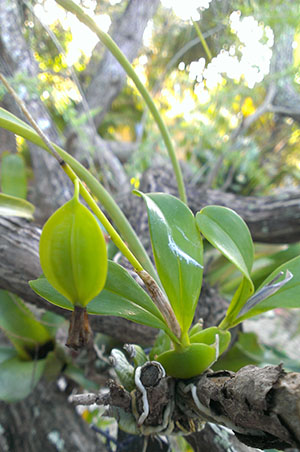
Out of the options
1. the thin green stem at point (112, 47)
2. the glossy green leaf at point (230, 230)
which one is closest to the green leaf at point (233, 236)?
the glossy green leaf at point (230, 230)

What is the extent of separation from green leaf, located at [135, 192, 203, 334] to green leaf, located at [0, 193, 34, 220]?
0.24 m

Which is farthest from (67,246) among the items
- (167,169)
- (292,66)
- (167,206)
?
(292,66)

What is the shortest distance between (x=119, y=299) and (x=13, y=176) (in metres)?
0.45

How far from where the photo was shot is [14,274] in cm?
46

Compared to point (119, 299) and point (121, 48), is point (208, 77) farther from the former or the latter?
point (121, 48)

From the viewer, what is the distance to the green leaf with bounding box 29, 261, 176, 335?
28cm

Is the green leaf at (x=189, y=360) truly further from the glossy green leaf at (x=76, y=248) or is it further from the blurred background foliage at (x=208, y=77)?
the blurred background foliage at (x=208, y=77)

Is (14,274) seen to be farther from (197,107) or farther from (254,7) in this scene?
(197,107)

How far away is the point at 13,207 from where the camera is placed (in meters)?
0.47

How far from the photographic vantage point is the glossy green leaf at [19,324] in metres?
0.54

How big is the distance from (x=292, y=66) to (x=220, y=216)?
78cm

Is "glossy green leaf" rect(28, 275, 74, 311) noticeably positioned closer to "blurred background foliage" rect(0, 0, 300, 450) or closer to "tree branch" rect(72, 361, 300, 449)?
"tree branch" rect(72, 361, 300, 449)

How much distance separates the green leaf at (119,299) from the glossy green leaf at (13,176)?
0.40 metres

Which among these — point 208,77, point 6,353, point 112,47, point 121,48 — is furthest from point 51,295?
point 121,48
